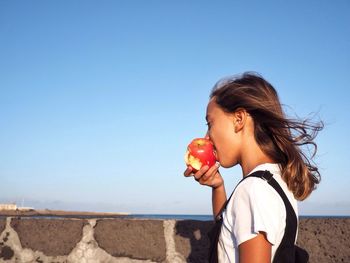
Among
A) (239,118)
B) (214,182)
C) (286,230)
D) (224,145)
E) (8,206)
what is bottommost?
(286,230)

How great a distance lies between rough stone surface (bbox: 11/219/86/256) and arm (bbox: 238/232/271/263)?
2025 mm

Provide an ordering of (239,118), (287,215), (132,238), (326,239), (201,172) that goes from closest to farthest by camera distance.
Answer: (287,215)
(239,118)
(201,172)
(326,239)
(132,238)

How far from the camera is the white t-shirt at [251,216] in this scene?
1511 millimetres

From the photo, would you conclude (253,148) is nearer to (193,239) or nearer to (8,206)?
(193,239)

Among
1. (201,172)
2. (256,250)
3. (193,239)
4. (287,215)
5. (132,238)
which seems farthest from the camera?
(132,238)

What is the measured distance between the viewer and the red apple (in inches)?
91.2

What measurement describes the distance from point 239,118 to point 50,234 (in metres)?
2.12

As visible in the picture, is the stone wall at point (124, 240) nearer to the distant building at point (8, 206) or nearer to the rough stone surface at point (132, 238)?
the rough stone surface at point (132, 238)

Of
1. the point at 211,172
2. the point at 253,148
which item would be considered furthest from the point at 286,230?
the point at 211,172

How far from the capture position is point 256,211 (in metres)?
1.51

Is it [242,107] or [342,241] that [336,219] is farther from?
[242,107]

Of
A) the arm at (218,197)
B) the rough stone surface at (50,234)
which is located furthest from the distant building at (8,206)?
the arm at (218,197)

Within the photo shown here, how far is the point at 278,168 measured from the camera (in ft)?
5.99

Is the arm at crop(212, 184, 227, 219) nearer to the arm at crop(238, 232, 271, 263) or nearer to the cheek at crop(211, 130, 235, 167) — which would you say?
the cheek at crop(211, 130, 235, 167)
